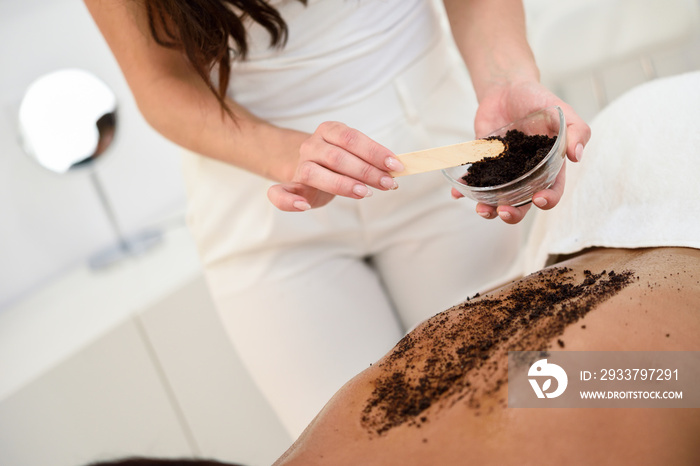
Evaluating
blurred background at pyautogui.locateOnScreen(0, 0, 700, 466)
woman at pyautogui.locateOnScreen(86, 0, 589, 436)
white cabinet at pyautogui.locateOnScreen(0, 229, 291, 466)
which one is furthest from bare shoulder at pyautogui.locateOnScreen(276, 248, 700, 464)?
blurred background at pyautogui.locateOnScreen(0, 0, 700, 466)

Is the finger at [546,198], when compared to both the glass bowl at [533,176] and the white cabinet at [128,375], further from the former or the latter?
the white cabinet at [128,375]

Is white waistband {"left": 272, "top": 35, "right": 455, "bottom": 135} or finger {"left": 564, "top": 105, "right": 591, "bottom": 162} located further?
white waistband {"left": 272, "top": 35, "right": 455, "bottom": 135}

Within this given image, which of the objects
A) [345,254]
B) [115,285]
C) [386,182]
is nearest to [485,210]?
[386,182]

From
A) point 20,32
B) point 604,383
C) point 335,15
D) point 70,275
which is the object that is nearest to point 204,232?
point 335,15

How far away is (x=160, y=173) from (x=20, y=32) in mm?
632

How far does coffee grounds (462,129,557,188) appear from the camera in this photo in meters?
0.79

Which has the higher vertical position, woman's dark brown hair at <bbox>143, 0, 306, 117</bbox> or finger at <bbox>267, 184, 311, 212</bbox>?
woman's dark brown hair at <bbox>143, 0, 306, 117</bbox>

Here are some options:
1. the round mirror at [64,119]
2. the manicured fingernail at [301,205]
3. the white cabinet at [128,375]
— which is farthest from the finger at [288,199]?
the round mirror at [64,119]

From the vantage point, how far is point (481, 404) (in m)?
0.54

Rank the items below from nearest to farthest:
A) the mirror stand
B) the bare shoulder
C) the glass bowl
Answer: the bare shoulder, the glass bowl, the mirror stand

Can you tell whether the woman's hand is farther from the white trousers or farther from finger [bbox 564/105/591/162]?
the white trousers

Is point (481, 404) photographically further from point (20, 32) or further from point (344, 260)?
point (20, 32)

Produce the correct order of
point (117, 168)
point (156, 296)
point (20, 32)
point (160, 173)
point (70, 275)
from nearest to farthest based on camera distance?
point (156, 296), point (20, 32), point (70, 275), point (117, 168), point (160, 173)

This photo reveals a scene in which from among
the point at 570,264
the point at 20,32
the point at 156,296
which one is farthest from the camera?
the point at 20,32
